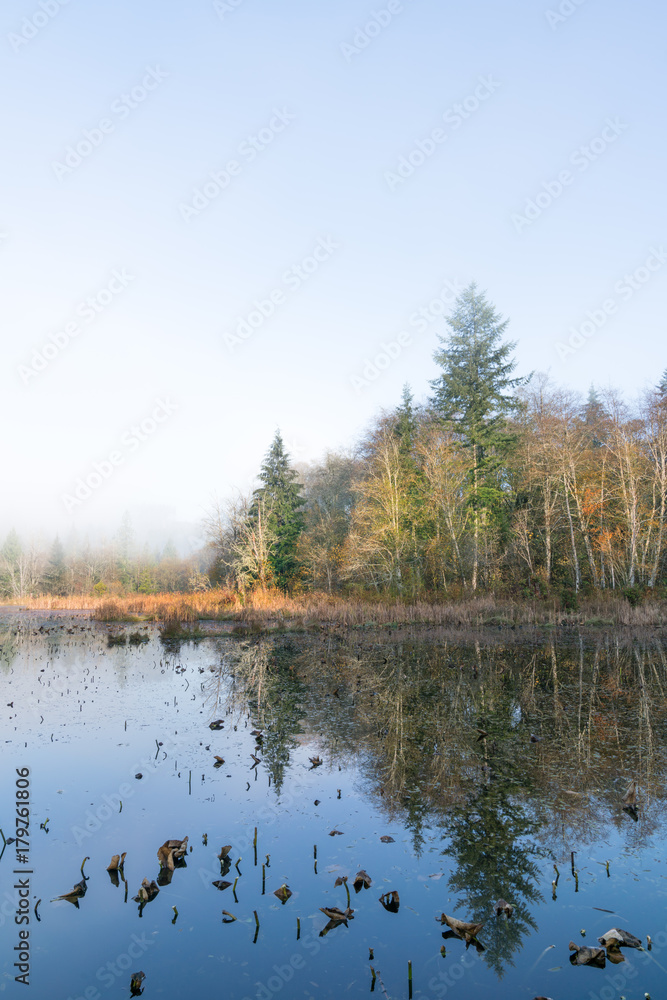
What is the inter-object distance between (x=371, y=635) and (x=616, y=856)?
14.6 m

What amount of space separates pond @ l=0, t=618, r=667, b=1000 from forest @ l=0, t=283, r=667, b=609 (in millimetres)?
17504

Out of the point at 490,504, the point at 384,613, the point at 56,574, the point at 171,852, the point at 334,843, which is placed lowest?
the point at 384,613

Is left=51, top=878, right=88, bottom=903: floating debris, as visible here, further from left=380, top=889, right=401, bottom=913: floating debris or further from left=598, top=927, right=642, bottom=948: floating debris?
left=598, top=927, right=642, bottom=948: floating debris

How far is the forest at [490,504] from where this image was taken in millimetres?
26484

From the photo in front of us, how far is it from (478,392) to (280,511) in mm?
14847

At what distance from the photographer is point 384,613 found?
2216cm

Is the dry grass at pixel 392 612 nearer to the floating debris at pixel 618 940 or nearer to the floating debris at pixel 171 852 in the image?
the floating debris at pixel 171 852

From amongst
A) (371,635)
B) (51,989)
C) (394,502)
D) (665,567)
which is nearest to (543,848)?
(51,989)

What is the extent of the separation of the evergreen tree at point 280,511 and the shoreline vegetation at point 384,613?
8.58m

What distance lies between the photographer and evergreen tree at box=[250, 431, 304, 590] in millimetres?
35031

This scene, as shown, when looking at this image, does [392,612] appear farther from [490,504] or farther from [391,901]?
[391,901]

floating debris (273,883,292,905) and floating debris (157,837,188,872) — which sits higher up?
floating debris (157,837,188,872)

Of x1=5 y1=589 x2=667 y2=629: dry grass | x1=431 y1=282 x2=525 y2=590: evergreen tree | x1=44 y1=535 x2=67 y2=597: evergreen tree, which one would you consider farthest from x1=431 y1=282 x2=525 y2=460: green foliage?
x1=44 y1=535 x2=67 y2=597: evergreen tree

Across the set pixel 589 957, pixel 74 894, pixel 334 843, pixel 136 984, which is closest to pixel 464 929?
pixel 589 957
